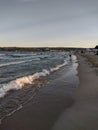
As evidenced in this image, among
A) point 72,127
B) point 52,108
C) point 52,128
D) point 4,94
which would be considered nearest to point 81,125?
point 72,127

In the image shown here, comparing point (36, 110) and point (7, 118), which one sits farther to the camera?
point (36, 110)

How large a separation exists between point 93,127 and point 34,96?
4.59 meters

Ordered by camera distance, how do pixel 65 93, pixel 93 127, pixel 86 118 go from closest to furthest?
pixel 93 127
pixel 86 118
pixel 65 93

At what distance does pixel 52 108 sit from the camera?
7949 millimetres

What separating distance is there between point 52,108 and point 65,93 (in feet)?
9.73

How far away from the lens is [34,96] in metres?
10.1

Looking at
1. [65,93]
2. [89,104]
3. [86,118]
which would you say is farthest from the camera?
[65,93]

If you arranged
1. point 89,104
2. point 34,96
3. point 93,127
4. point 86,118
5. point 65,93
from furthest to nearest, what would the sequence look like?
1. point 65,93
2. point 34,96
3. point 89,104
4. point 86,118
5. point 93,127

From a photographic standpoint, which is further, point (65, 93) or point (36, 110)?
point (65, 93)

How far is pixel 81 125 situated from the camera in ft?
19.9

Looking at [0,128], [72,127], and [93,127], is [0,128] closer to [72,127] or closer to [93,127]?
[72,127]

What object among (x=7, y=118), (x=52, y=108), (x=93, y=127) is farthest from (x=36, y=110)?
(x=93, y=127)

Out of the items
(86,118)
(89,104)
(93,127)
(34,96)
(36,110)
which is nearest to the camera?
(93,127)

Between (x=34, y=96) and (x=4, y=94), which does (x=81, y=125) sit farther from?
(x=4, y=94)
